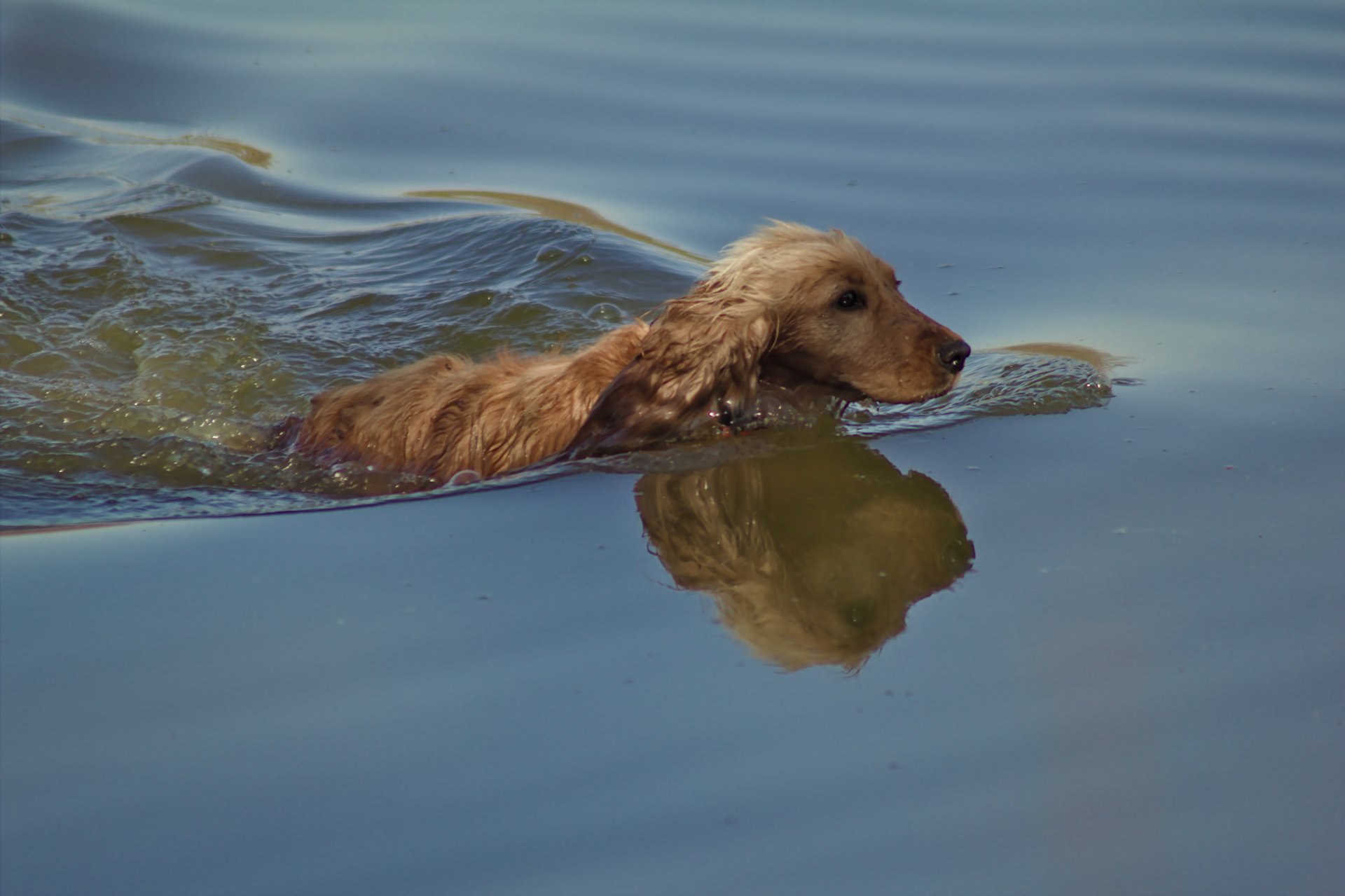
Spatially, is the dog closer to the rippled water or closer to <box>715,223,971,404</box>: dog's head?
<box>715,223,971,404</box>: dog's head

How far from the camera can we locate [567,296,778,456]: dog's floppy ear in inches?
201

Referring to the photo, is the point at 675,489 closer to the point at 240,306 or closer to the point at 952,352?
the point at 952,352

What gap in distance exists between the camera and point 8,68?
10.4 m

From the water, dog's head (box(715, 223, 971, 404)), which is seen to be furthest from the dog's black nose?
the water

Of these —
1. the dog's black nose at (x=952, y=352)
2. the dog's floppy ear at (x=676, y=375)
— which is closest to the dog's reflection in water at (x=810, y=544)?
the dog's floppy ear at (x=676, y=375)

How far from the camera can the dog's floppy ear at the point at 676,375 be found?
511 centimetres

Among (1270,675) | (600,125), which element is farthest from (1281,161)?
(1270,675)

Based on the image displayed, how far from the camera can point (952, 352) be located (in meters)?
5.12

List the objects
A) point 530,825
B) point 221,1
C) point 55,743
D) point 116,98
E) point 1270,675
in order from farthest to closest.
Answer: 1. point 221,1
2. point 116,98
3. point 1270,675
4. point 55,743
5. point 530,825

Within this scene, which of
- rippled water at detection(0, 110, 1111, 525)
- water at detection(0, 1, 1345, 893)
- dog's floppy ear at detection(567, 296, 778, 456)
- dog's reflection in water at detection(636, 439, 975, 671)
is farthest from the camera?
rippled water at detection(0, 110, 1111, 525)

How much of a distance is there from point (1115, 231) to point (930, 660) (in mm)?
4229

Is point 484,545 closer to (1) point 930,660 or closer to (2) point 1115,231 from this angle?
(1) point 930,660

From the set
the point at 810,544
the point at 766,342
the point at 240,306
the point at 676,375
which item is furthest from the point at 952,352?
the point at 240,306

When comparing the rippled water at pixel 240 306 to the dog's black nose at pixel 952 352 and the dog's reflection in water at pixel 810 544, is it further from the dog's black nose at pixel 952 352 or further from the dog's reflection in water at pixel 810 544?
the dog's reflection in water at pixel 810 544
